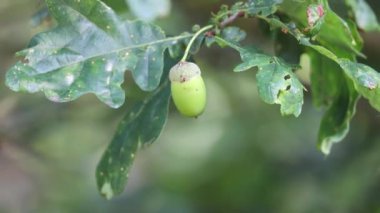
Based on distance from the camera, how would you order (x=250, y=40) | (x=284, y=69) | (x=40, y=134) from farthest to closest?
(x=40, y=134)
(x=250, y=40)
(x=284, y=69)

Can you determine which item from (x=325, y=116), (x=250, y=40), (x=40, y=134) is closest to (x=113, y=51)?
(x=325, y=116)

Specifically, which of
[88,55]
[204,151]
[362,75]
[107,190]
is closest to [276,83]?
[362,75]

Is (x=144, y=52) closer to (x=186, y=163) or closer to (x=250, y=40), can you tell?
(x=250, y=40)

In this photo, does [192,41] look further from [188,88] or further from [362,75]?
[362,75]

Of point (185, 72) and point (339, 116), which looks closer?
point (185, 72)

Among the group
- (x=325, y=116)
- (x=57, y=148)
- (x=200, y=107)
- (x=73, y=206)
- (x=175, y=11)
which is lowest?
(x=73, y=206)

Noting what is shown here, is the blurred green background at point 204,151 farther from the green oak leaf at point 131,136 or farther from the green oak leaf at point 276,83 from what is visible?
the green oak leaf at point 276,83

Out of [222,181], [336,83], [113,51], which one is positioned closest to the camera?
[113,51]
